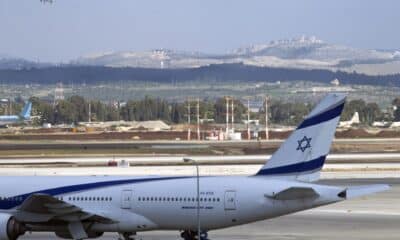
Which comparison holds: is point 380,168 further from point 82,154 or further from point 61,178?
point 61,178

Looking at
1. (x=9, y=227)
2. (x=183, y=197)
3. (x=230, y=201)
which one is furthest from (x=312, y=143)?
(x=9, y=227)

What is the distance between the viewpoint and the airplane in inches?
1460

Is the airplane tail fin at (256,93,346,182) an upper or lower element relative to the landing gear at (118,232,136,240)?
upper

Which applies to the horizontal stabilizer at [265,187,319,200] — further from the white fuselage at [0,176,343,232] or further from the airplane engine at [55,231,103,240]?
the airplane engine at [55,231,103,240]

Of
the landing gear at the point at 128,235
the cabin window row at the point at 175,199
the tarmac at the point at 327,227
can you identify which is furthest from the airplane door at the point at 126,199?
the tarmac at the point at 327,227

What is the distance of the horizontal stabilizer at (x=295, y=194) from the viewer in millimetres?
36594

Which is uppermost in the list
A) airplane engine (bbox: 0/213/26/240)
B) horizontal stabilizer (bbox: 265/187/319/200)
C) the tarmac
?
horizontal stabilizer (bbox: 265/187/319/200)

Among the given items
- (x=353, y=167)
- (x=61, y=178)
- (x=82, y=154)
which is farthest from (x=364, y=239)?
(x=82, y=154)

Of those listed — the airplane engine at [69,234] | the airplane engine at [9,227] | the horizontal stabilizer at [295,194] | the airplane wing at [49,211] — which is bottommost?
the airplane engine at [69,234]

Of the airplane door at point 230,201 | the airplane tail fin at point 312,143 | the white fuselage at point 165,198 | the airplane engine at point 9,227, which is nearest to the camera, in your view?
the airplane engine at point 9,227

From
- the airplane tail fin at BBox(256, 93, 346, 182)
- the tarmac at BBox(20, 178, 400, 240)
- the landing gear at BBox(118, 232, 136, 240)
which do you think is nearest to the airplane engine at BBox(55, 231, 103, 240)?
the landing gear at BBox(118, 232, 136, 240)

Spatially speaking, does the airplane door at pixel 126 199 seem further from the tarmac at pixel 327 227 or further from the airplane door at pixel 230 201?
the tarmac at pixel 327 227

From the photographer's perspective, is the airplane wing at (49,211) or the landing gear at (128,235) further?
the landing gear at (128,235)

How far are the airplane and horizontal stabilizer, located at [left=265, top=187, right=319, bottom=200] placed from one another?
3 centimetres
